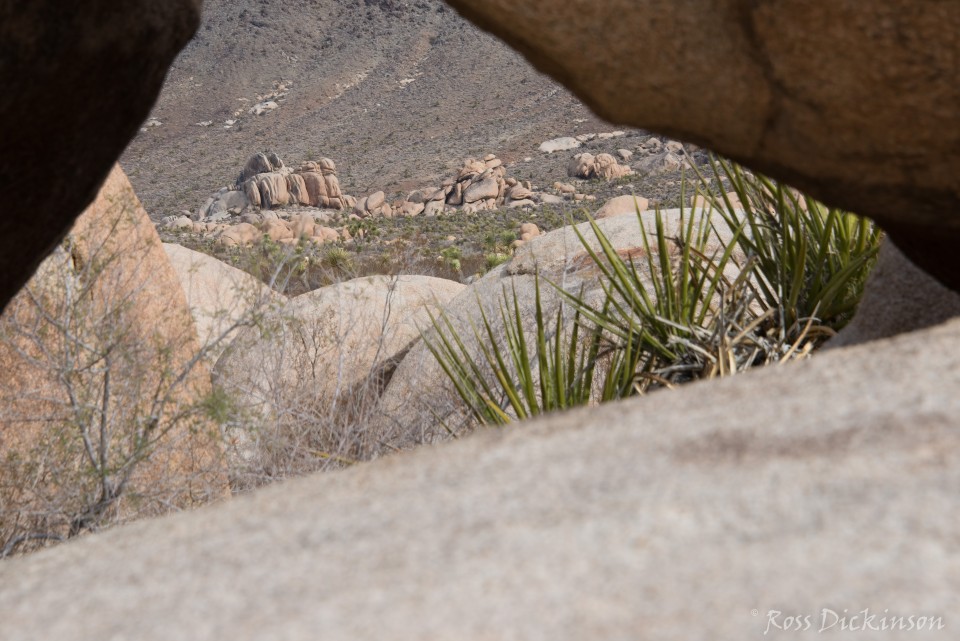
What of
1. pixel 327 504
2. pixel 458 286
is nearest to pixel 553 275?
pixel 458 286

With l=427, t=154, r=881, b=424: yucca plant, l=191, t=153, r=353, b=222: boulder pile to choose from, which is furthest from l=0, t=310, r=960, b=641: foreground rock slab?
l=191, t=153, r=353, b=222: boulder pile

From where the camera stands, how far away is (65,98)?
312cm

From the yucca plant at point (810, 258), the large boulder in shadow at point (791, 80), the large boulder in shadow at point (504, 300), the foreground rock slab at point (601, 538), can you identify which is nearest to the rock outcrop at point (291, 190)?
the large boulder in shadow at point (504, 300)

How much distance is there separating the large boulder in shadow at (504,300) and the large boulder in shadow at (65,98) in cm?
397

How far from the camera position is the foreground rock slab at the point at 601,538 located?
58.6 inches

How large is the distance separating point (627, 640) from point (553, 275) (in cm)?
696

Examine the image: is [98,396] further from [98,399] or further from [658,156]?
[658,156]

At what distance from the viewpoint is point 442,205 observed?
1692 inches

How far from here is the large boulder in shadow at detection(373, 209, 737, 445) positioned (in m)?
7.59

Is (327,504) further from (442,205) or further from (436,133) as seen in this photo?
(436,133)

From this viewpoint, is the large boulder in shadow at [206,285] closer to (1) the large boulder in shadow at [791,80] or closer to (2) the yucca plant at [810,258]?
(2) the yucca plant at [810,258]

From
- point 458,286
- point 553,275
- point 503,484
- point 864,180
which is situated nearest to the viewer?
point 503,484

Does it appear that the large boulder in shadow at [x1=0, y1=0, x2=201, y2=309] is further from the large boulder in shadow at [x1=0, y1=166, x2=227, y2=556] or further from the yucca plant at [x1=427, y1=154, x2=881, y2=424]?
the large boulder in shadow at [x1=0, y1=166, x2=227, y2=556]

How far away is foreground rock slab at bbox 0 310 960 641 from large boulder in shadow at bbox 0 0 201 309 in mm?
1359
